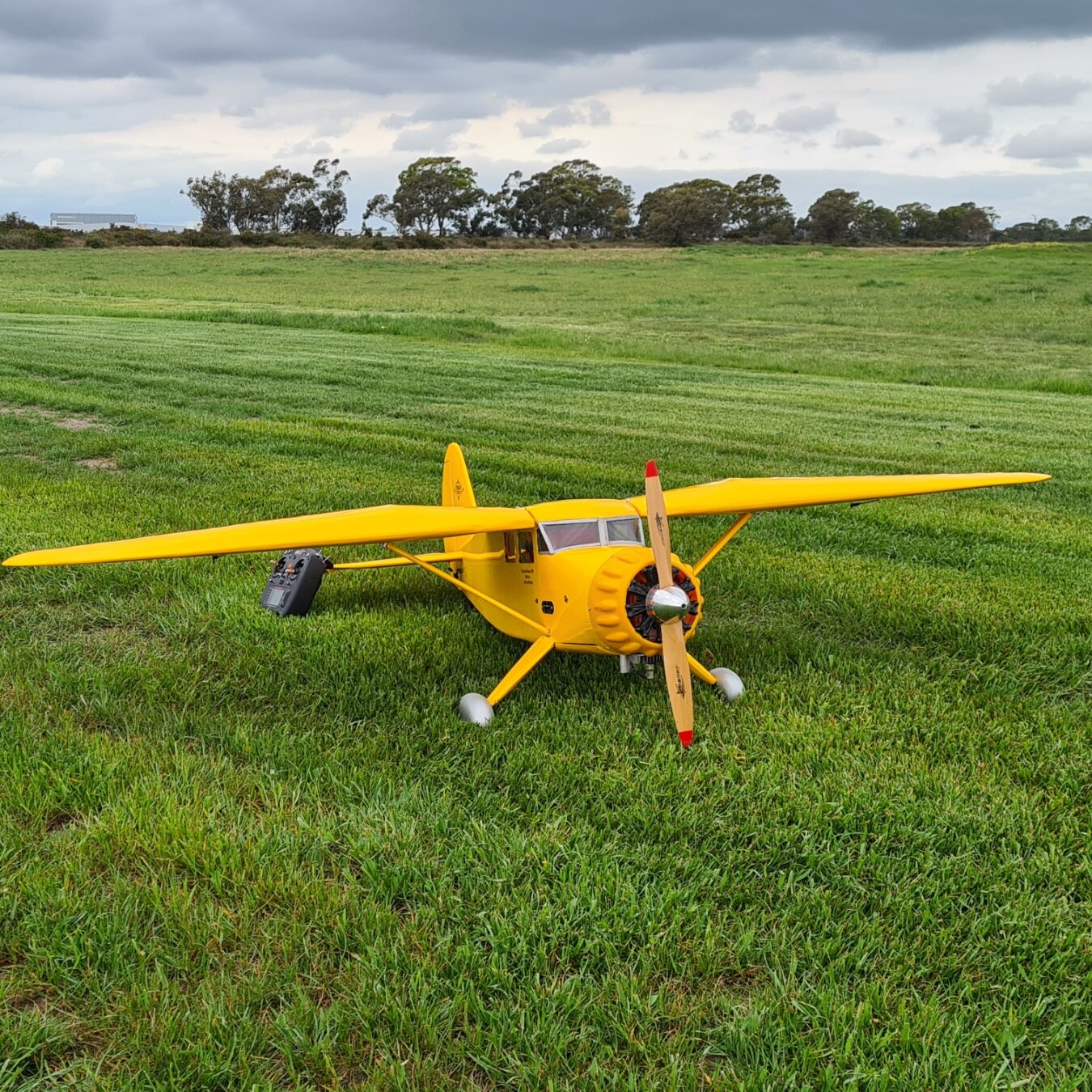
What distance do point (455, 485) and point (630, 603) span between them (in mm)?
2629

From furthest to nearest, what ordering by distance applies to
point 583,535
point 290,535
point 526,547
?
point 526,547 < point 583,535 < point 290,535

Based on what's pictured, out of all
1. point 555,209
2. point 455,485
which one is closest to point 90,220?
point 555,209

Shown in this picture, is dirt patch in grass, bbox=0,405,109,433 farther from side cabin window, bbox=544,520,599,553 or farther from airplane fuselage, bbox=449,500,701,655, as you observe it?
side cabin window, bbox=544,520,599,553

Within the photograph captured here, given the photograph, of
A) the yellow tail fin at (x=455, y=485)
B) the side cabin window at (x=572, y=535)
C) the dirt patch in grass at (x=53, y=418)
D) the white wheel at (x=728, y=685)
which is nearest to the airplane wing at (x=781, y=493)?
the side cabin window at (x=572, y=535)

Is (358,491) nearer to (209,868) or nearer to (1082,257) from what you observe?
(209,868)

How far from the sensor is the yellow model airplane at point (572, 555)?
16.0 feet

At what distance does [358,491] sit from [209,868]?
5.91 m

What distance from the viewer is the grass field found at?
2.96 meters

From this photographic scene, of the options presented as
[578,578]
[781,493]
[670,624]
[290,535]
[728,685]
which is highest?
[290,535]

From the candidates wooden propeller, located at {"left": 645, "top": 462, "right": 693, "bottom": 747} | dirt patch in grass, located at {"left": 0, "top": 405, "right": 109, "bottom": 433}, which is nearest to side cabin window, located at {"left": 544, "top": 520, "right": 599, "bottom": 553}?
wooden propeller, located at {"left": 645, "top": 462, "right": 693, "bottom": 747}

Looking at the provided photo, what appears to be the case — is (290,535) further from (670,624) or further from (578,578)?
(670,624)

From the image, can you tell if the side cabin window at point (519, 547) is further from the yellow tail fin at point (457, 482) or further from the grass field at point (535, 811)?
the yellow tail fin at point (457, 482)

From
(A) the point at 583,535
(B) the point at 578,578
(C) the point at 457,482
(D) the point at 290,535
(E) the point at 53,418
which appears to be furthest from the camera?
(E) the point at 53,418

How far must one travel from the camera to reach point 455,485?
23.5ft
